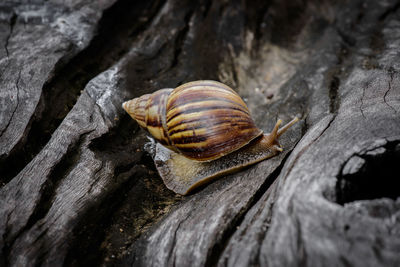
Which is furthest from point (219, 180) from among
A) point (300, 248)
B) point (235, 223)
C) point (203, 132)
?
point (300, 248)

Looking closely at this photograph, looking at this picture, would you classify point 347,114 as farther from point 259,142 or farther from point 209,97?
point 209,97

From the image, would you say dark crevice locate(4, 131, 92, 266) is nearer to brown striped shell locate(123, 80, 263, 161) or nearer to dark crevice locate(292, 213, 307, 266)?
brown striped shell locate(123, 80, 263, 161)

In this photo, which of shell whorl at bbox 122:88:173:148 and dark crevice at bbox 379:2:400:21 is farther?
dark crevice at bbox 379:2:400:21

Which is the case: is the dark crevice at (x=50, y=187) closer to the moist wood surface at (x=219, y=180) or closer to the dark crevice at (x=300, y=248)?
the moist wood surface at (x=219, y=180)

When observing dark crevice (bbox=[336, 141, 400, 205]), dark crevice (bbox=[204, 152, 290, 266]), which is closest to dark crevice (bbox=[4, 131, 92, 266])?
dark crevice (bbox=[204, 152, 290, 266])

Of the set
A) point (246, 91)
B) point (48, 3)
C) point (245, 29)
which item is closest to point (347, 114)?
point (246, 91)

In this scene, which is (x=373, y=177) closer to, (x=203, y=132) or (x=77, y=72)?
(x=203, y=132)
